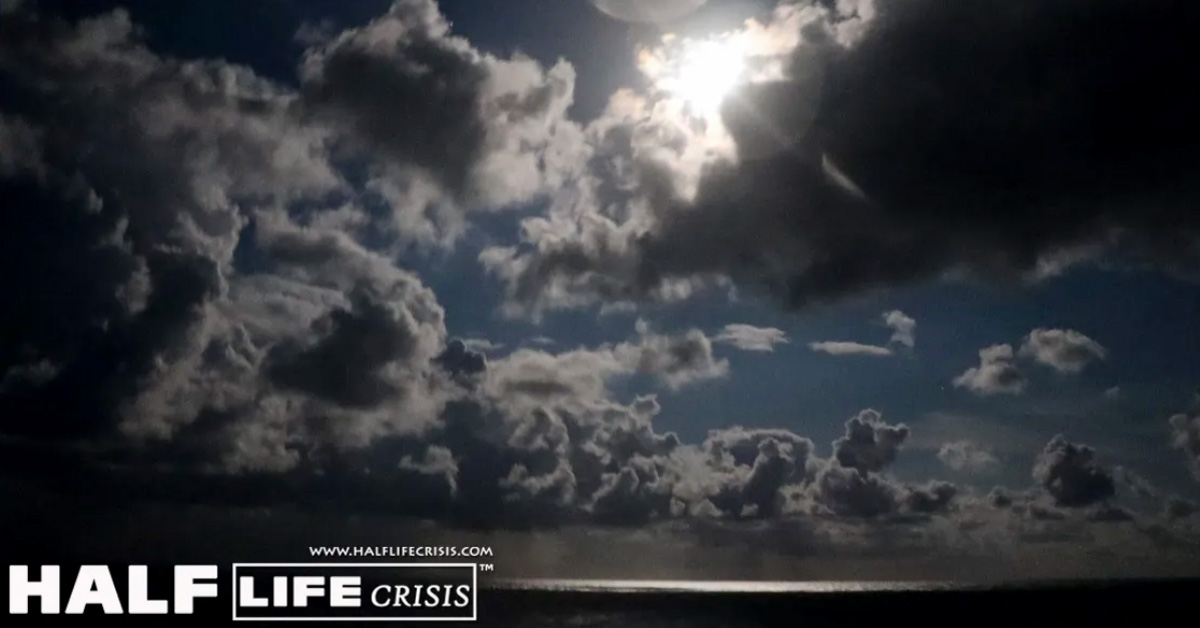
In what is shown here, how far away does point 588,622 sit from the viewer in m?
18.9

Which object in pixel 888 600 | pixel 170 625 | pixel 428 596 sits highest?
pixel 428 596

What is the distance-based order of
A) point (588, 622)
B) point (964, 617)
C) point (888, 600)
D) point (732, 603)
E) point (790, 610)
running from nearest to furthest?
point (588, 622), point (964, 617), point (732, 603), point (790, 610), point (888, 600)

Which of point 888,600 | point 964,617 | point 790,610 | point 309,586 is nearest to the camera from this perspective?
point 309,586

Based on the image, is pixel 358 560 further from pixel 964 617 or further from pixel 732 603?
pixel 964 617

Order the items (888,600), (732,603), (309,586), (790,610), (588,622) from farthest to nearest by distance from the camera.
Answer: (888,600)
(790,610)
(732,603)
(588,622)
(309,586)

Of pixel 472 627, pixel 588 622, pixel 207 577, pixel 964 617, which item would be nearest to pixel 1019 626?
pixel 964 617

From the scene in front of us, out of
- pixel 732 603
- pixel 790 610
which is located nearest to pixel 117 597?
pixel 732 603

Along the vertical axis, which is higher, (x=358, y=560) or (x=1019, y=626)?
(x=358, y=560)

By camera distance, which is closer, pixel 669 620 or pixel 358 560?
pixel 358 560

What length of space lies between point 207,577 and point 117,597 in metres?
1.72

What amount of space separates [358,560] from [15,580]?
559cm

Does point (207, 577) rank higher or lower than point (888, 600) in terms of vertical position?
higher

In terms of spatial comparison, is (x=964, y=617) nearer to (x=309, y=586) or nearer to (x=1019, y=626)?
(x=1019, y=626)

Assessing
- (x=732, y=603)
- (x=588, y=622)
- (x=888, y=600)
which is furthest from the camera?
(x=888, y=600)
